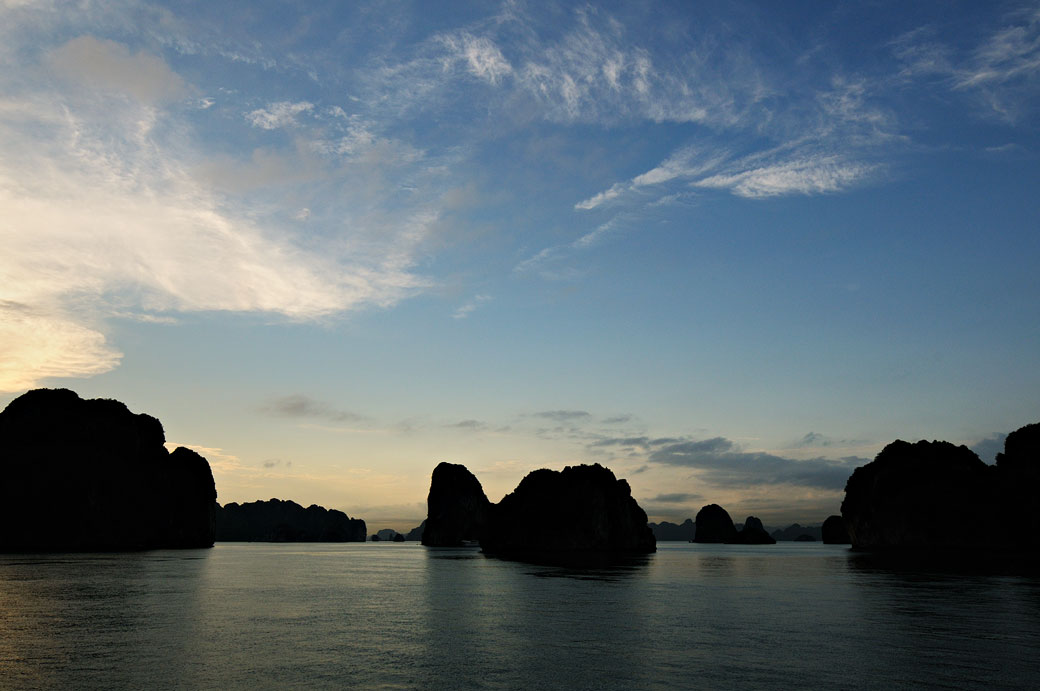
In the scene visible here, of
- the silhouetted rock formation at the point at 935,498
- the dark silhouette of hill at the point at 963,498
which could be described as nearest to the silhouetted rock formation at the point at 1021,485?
the dark silhouette of hill at the point at 963,498

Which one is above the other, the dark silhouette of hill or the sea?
the dark silhouette of hill

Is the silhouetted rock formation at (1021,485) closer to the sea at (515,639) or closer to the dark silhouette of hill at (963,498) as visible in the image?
the dark silhouette of hill at (963,498)

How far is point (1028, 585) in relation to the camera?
201 feet

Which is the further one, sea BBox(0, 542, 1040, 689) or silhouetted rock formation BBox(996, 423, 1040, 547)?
silhouetted rock formation BBox(996, 423, 1040, 547)

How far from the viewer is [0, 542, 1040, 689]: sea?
69.4ft

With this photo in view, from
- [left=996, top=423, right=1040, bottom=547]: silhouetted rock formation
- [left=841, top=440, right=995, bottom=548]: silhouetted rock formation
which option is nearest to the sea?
[left=996, top=423, right=1040, bottom=547]: silhouetted rock formation

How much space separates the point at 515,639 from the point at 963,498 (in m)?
201

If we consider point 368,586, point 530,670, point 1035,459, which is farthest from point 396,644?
point 1035,459

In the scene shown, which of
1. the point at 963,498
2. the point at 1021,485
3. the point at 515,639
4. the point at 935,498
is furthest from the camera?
the point at 935,498

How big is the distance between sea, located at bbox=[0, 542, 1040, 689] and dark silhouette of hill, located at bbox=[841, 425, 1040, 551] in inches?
5600

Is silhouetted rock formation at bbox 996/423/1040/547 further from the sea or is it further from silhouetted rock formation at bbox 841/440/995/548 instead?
the sea

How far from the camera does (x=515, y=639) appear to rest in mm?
29438

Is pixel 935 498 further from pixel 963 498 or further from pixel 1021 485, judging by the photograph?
pixel 1021 485

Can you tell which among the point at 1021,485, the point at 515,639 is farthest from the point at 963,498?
the point at 515,639
